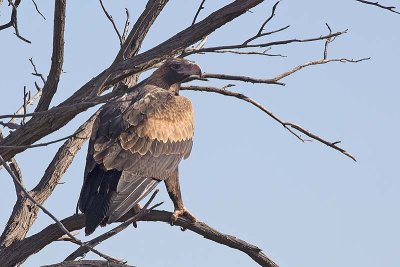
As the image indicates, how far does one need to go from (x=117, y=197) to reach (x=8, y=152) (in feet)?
2.88

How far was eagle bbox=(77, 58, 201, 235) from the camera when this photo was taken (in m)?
7.13

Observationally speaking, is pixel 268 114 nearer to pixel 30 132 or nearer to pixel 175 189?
pixel 175 189

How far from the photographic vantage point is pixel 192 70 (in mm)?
8633

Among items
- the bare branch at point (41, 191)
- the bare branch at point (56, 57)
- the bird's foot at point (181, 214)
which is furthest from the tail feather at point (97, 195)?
the bare branch at point (41, 191)

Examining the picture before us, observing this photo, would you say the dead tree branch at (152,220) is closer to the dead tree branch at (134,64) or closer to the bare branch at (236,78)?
the dead tree branch at (134,64)

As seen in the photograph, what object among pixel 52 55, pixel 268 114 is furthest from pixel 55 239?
pixel 268 114

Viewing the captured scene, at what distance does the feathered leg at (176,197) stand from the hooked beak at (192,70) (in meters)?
1.01

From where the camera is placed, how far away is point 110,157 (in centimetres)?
739

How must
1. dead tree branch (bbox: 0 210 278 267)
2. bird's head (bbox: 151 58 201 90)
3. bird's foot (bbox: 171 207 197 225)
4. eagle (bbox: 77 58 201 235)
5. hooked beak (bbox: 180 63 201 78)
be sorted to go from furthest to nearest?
bird's head (bbox: 151 58 201 90), hooked beak (bbox: 180 63 201 78), bird's foot (bbox: 171 207 197 225), eagle (bbox: 77 58 201 235), dead tree branch (bbox: 0 210 278 267)

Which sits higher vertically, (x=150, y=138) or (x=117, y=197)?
(x=150, y=138)

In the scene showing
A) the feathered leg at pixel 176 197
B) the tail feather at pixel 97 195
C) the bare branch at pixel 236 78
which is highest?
the bare branch at pixel 236 78

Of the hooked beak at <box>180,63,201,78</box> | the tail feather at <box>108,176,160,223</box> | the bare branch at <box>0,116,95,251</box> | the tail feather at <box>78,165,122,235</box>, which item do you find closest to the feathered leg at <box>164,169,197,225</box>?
the tail feather at <box>108,176,160,223</box>

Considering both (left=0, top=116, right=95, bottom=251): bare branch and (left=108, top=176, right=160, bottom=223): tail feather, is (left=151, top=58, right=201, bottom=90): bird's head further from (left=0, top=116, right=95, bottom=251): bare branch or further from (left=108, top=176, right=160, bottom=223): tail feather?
(left=108, top=176, right=160, bottom=223): tail feather

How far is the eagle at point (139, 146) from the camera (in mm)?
7133
